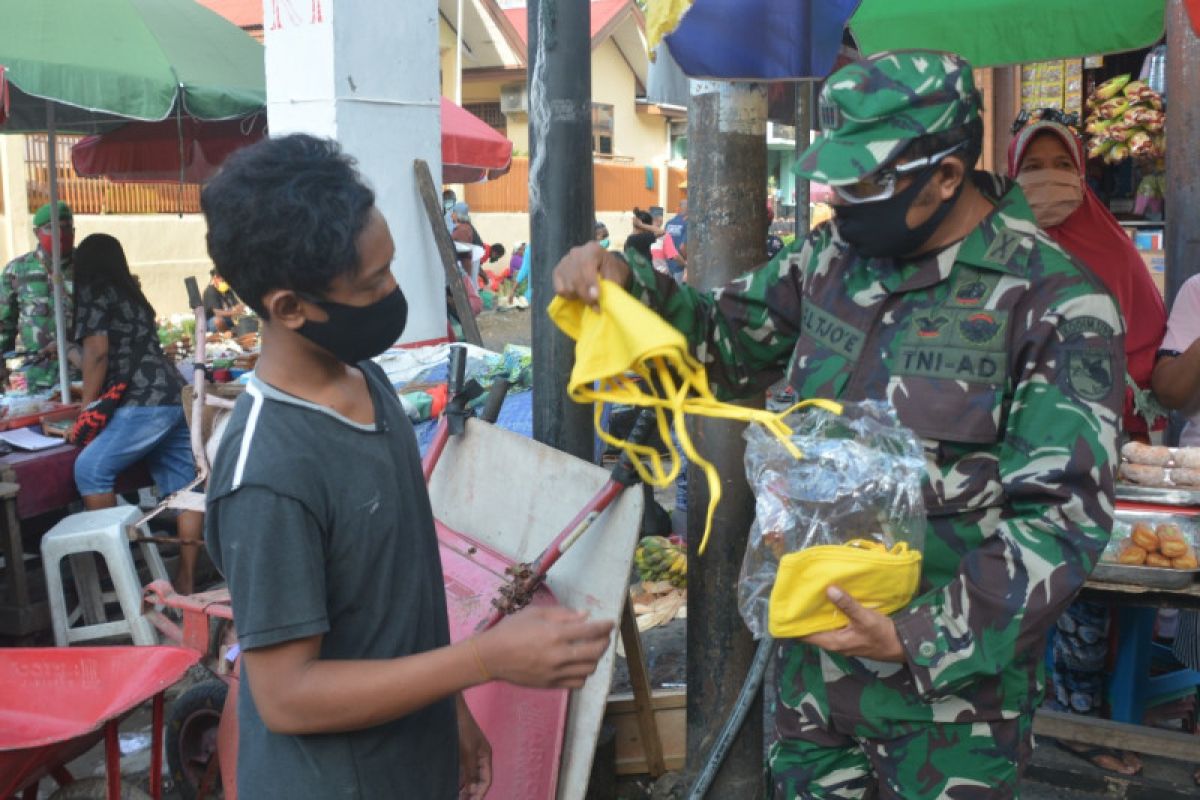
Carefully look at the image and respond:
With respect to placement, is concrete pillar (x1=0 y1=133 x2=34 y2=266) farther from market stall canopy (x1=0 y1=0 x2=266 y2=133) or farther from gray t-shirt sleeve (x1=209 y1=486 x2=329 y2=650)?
gray t-shirt sleeve (x1=209 y1=486 x2=329 y2=650)

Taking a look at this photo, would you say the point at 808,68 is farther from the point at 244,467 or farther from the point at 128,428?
the point at 128,428

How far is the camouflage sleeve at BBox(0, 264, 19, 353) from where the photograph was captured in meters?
8.04

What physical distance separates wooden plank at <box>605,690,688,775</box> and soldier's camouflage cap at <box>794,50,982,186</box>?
7.62ft

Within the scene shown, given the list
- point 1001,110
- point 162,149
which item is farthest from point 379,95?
point 1001,110

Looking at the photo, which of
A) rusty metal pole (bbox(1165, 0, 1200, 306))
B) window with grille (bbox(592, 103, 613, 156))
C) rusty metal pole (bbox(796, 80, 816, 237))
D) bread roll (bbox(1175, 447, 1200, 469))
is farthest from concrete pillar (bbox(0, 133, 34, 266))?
window with grille (bbox(592, 103, 613, 156))

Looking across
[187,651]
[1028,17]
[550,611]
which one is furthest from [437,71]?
[550,611]

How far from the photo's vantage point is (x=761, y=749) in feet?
11.6

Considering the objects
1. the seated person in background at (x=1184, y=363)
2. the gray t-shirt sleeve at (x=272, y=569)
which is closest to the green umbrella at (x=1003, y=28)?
the seated person in background at (x=1184, y=363)

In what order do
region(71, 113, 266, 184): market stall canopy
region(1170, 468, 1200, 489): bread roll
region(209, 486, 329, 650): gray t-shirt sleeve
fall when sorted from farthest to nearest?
region(71, 113, 266, 184): market stall canopy → region(1170, 468, 1200, 489): bread roll → region(209, 486, 329, 650): gray t-shirt sleeve

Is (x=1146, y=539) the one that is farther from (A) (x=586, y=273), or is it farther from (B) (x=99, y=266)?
(B) (x=99, y=266)

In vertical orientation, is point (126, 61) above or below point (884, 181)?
above

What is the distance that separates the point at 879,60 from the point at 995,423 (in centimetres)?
68

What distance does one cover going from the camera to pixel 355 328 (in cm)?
178

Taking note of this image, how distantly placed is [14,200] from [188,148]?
899 cm
